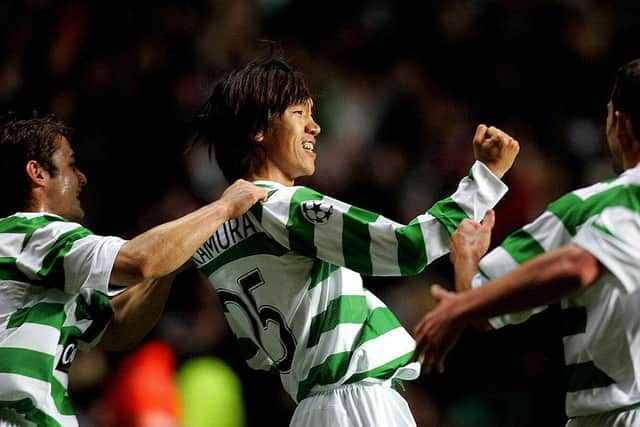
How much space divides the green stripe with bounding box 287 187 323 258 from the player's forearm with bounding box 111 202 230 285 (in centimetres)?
21

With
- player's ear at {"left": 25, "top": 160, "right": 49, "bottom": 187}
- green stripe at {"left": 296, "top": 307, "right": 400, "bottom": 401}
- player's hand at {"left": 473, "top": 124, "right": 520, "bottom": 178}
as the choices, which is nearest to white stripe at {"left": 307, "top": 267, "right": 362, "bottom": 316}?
green stripe at {"left": 296, "top": 307, "right": 400, "bottom": 401}

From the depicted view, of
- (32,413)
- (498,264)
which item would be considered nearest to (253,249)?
(32,413)

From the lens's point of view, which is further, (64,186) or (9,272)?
(64,186)

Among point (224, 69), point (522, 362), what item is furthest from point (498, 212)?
point (224, 69)

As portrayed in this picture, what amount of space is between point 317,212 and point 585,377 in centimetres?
97

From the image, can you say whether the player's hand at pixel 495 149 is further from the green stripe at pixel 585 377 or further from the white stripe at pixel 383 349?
the green stripe at pixel 585 377

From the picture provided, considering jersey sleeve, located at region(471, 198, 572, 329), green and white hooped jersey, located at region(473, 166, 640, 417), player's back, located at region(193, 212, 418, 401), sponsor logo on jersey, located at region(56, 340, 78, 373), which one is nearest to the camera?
green and white hooped jersey, located at region(473, 166, 640, 417)

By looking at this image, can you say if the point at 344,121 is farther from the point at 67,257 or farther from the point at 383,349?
the point at 67,257

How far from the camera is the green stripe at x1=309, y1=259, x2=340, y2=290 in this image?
11.7 ft

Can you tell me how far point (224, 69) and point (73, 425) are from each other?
12.0 feet

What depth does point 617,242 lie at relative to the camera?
104 inches

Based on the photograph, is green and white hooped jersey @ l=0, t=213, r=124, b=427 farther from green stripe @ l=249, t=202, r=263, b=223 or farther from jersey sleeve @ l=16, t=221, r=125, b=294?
green stripe @ l=249, t=202, r=263, b=223

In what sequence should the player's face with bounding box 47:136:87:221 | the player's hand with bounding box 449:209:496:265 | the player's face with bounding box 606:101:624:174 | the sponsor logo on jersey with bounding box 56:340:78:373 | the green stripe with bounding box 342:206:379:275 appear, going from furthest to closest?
the player's face with bounding box 47:136:87:221, the sponsor logo on jersey with bounding box 56:340:78:373, the green stripe with bounding box 342:206:379:275, the player's hand with bounding box 449:209:496:265, the player's face with bounding box 606:101:624:174

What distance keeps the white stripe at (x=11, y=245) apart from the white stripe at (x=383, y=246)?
1.14 meters
